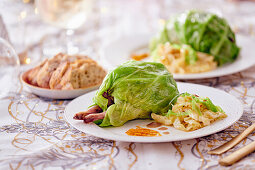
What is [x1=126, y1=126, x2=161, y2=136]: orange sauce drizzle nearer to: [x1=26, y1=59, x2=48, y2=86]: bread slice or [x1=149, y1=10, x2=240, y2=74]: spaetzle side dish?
[x1=26, y1=59, x2=48, y2=86]: bread slice

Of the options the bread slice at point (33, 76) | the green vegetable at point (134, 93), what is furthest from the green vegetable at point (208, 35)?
the bread slice at point (33, 76)

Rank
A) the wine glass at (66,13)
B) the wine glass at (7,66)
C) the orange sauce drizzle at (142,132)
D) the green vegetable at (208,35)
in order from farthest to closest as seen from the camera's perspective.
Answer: the wine glass at (66,13)
the green vegetable at (208,35)
the wine glass at (7,66)
the orange sauce drizzle at (142,132)

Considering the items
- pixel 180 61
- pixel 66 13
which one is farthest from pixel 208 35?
pixel 66 13

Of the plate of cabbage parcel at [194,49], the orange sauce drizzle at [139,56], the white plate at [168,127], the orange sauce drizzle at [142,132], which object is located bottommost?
the orange sauce drizzle at [142,132]

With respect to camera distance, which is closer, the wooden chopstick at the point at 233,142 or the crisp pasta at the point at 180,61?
the wooden chopstick at the point at 233,142

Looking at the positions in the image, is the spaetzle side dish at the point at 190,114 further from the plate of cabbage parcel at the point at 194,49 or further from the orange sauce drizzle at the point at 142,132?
the plate of cabbage parcel at the point at 194,49

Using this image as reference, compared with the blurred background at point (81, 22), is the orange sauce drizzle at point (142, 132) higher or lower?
lower

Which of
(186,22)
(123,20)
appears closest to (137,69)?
(186,22)

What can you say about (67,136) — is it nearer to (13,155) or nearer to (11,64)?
(13,155)
